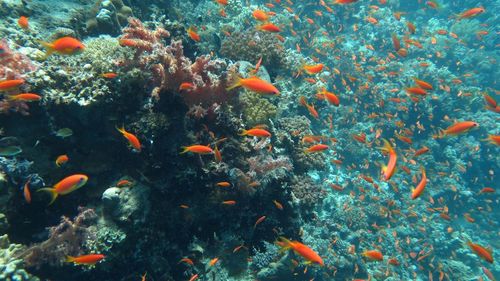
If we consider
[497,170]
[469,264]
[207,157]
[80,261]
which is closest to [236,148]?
[207,157]

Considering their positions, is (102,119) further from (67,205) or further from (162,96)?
(67,205)

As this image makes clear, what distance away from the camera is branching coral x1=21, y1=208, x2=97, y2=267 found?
419 centimetres

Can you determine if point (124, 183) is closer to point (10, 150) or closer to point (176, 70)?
point (10, 150)

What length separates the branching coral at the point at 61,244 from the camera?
13.7 ft

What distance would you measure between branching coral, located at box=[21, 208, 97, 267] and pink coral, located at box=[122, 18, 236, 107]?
7.16 ft

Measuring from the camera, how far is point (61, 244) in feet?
14.1

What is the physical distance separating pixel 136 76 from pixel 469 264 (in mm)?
16113

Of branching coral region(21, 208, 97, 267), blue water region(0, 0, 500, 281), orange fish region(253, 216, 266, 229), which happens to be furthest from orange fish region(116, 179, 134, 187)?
orange fish region(253, 216, 266, 229)

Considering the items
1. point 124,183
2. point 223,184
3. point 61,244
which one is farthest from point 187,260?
point 61,244

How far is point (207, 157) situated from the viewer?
4926mm

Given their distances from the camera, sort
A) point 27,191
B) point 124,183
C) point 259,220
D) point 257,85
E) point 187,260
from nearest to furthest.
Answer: point 27,191 < point 257,85 < point 124,183 < point 187,260 < point 259,220

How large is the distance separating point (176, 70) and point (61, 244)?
3.02 metres

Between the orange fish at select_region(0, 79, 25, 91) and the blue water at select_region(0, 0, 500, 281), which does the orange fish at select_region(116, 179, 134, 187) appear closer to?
the blue water at select_region(0, 0, 500, 281)

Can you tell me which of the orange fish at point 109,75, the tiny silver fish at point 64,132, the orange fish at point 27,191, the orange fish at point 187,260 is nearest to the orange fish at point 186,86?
the orange fish at point 109,75
